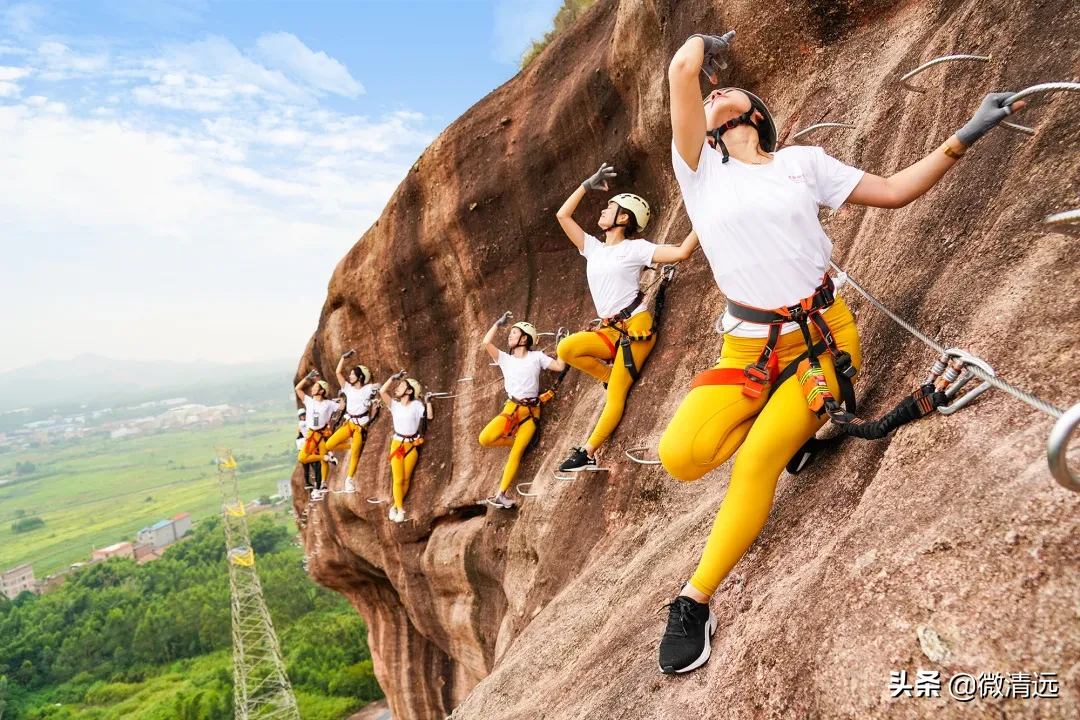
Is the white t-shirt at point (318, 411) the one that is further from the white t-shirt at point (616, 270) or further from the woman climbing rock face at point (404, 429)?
the white t-shirt at point (616, 270)

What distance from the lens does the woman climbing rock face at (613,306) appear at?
21.0 ft

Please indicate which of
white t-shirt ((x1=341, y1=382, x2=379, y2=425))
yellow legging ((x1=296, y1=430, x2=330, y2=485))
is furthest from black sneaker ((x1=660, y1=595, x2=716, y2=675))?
yellow legging ((x1=296, y1=430, x2=330, y2=485))

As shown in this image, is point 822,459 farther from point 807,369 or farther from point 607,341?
Result: point 607,341

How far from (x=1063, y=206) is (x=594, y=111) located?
751cm

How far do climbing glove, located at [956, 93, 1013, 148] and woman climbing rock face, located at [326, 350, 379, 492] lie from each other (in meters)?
12.1

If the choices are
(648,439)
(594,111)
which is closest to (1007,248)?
(648,439)

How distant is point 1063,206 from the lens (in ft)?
8.96

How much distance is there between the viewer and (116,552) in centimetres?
8175

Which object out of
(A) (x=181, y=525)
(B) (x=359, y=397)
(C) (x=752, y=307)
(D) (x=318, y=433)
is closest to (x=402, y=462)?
(B) (x=359, y=397)

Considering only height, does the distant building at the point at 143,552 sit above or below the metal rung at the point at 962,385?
below

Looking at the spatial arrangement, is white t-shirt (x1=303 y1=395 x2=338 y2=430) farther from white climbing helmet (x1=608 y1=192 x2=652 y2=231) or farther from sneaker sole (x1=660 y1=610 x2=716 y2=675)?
sneaker sole (x1=660 y1=610 x2=716 y2=675)

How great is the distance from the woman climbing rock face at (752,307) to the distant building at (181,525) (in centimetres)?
11500

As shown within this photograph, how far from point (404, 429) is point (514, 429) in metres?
3.28

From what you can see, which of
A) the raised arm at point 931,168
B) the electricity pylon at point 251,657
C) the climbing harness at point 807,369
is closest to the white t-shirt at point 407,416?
the climbing harness at point 807,369
